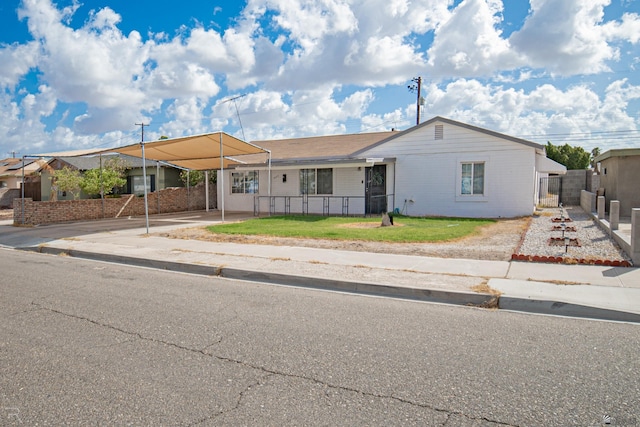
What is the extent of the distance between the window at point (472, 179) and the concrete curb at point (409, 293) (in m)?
12.6

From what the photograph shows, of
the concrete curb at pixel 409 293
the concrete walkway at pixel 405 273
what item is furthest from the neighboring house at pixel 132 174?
the concrete curb at pixel 409 293

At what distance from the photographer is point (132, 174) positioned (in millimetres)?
29766

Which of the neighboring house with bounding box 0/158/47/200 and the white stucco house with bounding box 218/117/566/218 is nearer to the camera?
the white stucco house with bounding box 218/117/566/218

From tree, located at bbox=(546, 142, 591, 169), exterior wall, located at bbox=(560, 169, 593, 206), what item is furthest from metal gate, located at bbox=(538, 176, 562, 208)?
Answer: tree, located at bbox=(546, 142, 591, 169)

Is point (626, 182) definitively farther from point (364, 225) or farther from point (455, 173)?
point (364, 225)

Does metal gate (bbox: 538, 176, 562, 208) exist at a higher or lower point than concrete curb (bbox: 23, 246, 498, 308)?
higher

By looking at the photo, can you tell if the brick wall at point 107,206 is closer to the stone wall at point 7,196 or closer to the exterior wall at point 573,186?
the stone wall at point 7,196

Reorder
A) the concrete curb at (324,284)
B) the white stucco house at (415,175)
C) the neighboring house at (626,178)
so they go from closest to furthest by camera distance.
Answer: the concrete curb at (324,284) < the neighboring house at (626,178) < the white stucco house at (415,175)

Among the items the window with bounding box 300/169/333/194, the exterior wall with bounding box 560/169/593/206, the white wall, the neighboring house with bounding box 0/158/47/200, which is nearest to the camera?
the white wall

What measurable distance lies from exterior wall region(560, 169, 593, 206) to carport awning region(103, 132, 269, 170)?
1736 centimetres

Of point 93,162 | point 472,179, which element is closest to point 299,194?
point 472,179

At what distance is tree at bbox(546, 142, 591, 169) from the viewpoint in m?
50.4

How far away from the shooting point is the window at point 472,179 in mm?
18094

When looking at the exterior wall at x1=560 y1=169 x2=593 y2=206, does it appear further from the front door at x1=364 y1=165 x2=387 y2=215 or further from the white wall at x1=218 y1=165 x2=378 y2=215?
the white wall at x1=218 y1=165 x2=378 y2=215
